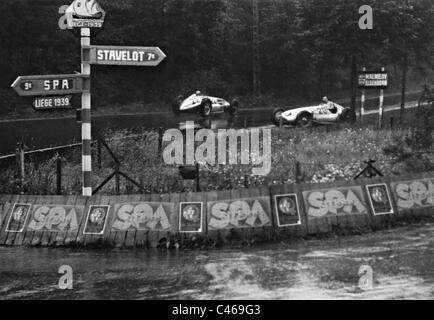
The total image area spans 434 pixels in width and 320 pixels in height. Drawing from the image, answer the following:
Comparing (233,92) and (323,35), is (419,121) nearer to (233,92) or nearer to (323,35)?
(323,35)

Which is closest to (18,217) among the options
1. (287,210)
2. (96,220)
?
(96,220)

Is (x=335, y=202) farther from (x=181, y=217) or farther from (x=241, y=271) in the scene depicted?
(x=241, y=271)

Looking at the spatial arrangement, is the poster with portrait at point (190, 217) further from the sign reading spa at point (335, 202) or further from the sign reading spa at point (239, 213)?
the sign reading spa at point (335, 202)

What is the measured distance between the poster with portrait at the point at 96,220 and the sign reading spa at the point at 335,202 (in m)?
4.43

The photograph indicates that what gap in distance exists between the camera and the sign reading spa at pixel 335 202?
13414mm

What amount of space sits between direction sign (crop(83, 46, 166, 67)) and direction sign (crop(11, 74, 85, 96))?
63 cm

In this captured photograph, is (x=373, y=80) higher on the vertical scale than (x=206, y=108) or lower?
higher

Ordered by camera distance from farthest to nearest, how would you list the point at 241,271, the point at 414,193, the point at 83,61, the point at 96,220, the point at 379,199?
the point at 414,193, the point at 379,199, the point at 83,61, the point at 96,220, the point at 241,271

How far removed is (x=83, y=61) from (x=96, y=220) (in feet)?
11.5

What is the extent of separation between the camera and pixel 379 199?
1414cm

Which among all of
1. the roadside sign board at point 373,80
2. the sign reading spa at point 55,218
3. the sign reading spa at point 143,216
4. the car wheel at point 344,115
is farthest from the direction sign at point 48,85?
the car wheel at point 344,115

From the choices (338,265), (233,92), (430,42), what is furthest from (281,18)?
(338,265)

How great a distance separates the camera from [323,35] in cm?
2659

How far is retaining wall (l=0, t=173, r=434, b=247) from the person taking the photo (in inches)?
502
